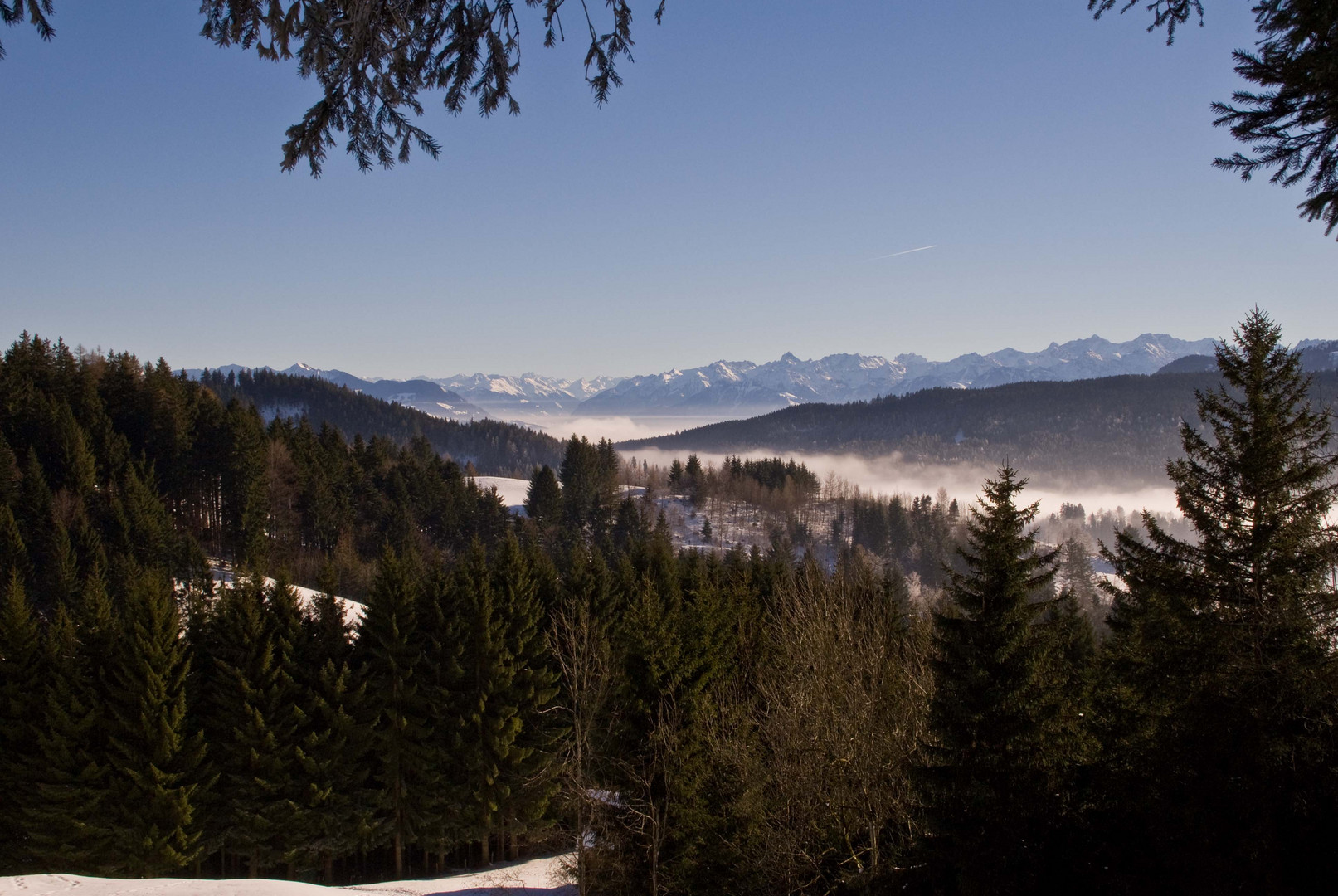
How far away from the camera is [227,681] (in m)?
23.1

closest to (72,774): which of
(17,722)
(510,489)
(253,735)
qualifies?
→ (17,722)

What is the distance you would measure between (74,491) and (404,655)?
48356mm

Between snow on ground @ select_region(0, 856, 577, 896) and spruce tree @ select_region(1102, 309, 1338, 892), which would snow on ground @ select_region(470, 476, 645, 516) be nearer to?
snow on ground @ select_region(0, 856, 577, 896)

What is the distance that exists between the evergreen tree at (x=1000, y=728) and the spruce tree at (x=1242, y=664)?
106 cm

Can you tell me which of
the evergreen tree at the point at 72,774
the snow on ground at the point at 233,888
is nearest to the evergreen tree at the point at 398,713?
the snow on ground at the point at 233,888

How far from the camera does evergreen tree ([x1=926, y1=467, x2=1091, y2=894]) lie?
11258 mm

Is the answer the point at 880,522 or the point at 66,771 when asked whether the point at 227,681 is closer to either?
the point at 66,771

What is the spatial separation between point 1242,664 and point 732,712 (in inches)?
433

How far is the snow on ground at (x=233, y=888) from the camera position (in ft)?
43.5

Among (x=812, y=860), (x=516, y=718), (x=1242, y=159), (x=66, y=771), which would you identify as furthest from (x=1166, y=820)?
(x=66, y=771)

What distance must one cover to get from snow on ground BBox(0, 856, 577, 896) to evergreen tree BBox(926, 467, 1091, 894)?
12663mm

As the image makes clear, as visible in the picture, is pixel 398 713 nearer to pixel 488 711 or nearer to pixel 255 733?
pixel 488 711

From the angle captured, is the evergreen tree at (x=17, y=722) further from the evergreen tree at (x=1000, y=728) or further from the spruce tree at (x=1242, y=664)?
the spruce tree at (x=1242, y=664)

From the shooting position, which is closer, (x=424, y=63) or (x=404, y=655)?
(x=424, y=63)
